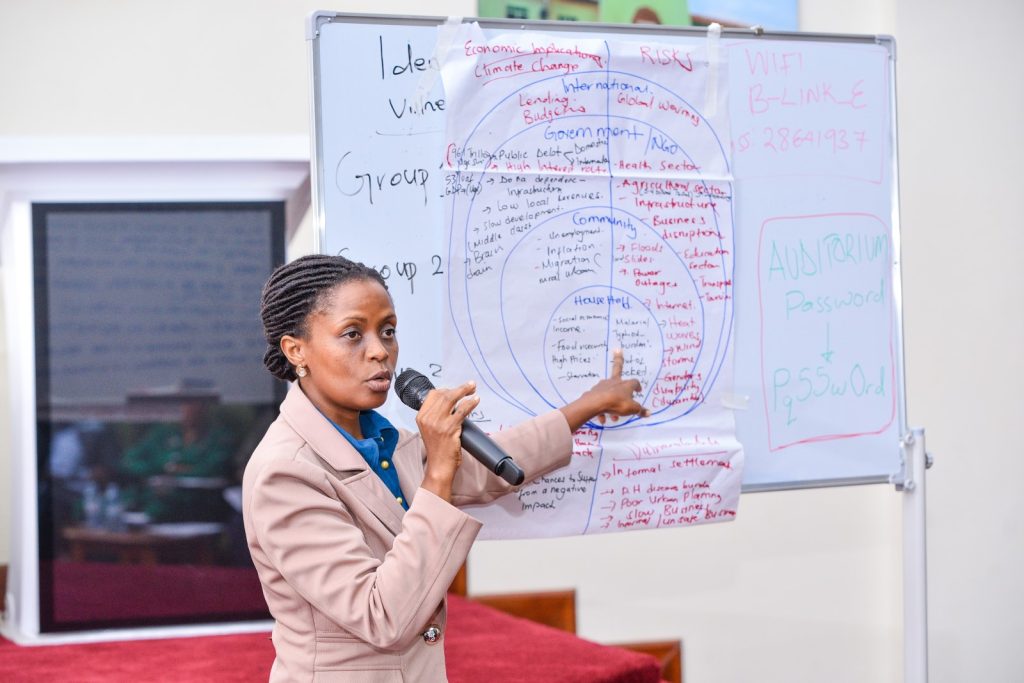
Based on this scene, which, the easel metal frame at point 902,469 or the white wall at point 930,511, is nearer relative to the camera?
the easel metal frame at point 902,469

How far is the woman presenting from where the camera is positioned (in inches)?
49.9

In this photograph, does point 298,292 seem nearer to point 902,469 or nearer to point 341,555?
point 341,555

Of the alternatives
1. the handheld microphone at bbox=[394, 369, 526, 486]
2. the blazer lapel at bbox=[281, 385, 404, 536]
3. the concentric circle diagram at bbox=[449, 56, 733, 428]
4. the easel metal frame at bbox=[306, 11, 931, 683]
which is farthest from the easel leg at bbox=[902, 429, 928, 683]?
the blazer lapel at bbox=[281, 385, 404, 536]

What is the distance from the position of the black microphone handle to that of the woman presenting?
0.08 feet

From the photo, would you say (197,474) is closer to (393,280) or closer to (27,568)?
(27,568)

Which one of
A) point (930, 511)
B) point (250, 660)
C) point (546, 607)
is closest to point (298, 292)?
point (250, 660)

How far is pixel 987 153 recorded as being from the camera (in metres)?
3.32

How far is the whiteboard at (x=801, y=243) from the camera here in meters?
1.80

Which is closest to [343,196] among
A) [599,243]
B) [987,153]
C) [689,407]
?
[599,243]

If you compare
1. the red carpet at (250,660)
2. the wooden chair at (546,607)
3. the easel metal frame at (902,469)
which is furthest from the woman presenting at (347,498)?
the wooden chair at (546,607)

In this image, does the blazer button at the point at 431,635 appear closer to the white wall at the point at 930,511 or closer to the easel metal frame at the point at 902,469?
the easel metal frame at the point at 902,469

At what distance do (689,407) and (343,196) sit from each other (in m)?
0.73

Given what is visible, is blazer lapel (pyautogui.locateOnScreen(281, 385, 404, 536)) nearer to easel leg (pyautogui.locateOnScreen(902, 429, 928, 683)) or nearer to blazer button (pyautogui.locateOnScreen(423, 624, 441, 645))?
blazer button (pyautogui.locateOnScreen(423, 624, 441, 645))

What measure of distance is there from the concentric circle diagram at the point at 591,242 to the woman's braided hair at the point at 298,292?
14.8 inches
